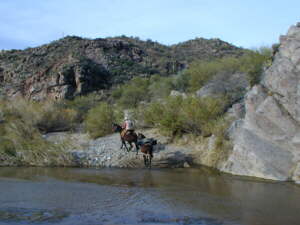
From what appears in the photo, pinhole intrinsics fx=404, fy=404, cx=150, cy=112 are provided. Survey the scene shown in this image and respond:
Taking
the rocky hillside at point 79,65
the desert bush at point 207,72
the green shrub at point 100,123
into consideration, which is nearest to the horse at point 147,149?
the green shrub at point 100,123

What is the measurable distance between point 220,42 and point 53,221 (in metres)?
60.0

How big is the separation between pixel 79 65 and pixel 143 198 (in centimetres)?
3374

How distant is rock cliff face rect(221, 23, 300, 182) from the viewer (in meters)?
16.3

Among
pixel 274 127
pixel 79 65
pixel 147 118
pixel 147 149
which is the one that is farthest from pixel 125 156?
pixel 79 65

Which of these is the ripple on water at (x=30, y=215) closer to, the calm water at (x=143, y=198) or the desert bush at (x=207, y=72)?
the calm water at (x=143, y=198)

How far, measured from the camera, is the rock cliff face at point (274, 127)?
16317 mm

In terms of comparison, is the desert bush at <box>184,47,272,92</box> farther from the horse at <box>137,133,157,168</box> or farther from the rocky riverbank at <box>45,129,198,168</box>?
the horse at <box>137,133,157,168</box>

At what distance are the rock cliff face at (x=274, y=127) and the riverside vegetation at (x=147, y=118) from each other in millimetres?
1565

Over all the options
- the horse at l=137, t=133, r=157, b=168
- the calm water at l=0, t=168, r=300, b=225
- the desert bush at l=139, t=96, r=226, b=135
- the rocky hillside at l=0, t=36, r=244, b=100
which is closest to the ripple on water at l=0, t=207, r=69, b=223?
the calm water at l=0, t=168, r=300, b=225

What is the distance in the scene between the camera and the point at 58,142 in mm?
22250

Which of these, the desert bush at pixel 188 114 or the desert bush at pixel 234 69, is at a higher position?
the desert bush at pixel 234 69

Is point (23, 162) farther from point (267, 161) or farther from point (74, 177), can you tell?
point (267, 161)

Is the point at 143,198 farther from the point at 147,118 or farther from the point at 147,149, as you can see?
the point at 147,118

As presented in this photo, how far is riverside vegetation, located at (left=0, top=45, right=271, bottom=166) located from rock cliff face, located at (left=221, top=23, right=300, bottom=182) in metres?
1.57
